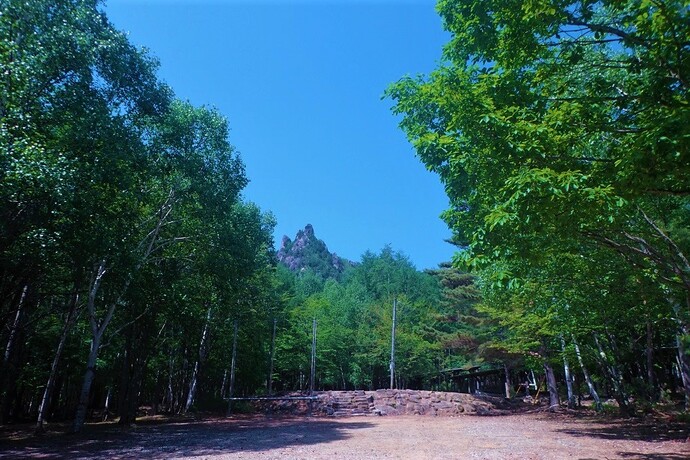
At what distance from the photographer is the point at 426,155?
6953 mm

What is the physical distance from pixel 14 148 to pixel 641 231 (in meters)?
11.8

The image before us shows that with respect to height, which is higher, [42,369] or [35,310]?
[35,310]

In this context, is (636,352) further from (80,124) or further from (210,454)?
(80,124)

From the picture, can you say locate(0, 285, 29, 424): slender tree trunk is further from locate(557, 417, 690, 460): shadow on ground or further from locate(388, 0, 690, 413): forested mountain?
locate(557, 417, 690, 460): shadow on ground

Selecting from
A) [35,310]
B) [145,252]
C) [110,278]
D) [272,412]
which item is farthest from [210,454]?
[272,412]

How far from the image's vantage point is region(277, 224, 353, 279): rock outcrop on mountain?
11076 centimetres

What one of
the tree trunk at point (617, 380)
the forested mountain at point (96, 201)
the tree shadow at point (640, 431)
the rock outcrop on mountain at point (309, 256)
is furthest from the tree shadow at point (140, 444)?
the rock outcrop on mountain at point (309, 256)

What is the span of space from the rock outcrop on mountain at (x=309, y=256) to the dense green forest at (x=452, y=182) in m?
85.9

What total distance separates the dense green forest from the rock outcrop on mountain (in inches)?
3382

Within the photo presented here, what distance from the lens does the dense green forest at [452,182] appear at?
486cm

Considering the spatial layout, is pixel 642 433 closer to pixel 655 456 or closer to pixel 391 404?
pixel 655 456

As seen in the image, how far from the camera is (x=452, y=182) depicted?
7.08 metres

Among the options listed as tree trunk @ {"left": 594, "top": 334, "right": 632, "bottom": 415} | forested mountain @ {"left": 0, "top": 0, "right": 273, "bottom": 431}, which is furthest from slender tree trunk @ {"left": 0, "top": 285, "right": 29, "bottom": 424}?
tree trunk @ {"left": 594, "top": 334, "right": 632, "bottom": 415}

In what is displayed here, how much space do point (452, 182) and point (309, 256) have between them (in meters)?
109
